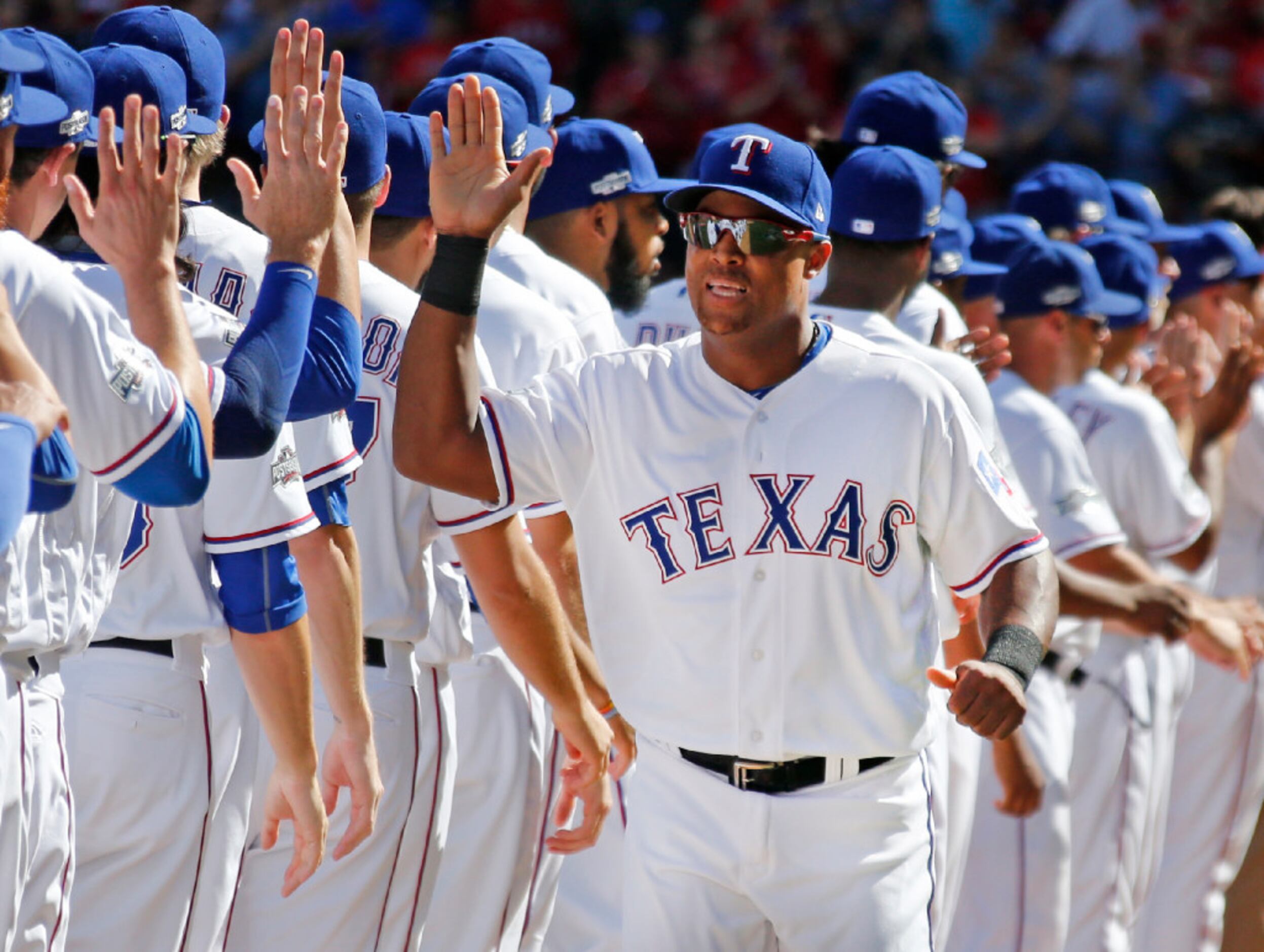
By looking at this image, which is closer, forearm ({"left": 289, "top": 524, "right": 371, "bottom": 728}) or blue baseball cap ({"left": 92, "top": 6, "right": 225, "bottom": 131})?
forearm ({"left": 289, "top": 524, "right": 371, "bottom": 728})

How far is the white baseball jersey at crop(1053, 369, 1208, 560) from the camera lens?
5.88 metres

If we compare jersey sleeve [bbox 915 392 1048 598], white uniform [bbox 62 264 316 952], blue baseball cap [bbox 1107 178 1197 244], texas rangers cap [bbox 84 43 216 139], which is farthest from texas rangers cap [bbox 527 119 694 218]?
blue baseball cap [bbox 1107 178 1197 244]

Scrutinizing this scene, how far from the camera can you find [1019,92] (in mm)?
13336

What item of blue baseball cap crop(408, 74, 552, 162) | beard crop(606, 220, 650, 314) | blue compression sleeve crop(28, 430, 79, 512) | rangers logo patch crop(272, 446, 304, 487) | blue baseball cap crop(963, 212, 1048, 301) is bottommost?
blue compression sleeve crop(28, 430, 79, 512)

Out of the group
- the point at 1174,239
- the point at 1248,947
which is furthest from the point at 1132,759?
the point at 1174,239

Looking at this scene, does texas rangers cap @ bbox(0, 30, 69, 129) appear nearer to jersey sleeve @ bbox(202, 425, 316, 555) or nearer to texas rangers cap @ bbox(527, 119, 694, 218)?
jersey sleeve @ bbox(202, 425, 316, 555)

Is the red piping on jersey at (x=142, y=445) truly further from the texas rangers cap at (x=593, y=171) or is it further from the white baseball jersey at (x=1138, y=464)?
the white baseball jersey at (x=1138, y=464)

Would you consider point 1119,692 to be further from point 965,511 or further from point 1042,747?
point 965,511

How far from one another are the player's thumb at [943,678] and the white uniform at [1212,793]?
3.66m

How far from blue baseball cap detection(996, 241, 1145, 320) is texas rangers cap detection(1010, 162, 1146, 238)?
1.46m

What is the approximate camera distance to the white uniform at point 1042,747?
5.36 metres

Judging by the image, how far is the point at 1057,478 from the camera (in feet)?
17.5

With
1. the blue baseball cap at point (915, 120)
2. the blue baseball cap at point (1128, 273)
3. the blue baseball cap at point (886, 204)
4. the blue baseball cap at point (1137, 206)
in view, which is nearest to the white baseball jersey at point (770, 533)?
the blue baseball cap at point (886, 204)

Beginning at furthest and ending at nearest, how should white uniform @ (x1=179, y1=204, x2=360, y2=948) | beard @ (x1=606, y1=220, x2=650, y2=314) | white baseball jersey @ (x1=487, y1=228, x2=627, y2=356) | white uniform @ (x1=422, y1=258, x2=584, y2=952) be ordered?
beard @ (x1=606, y1=220, x2=650, y2=314), white baseball jersey @ (x1=487, y1=228, x2=627, y2=356), white uniform @ (x1=422, y1=258, x2=584, y2=952), white uniform @ (x1=179, y1=204, x2=360, y2=948)
